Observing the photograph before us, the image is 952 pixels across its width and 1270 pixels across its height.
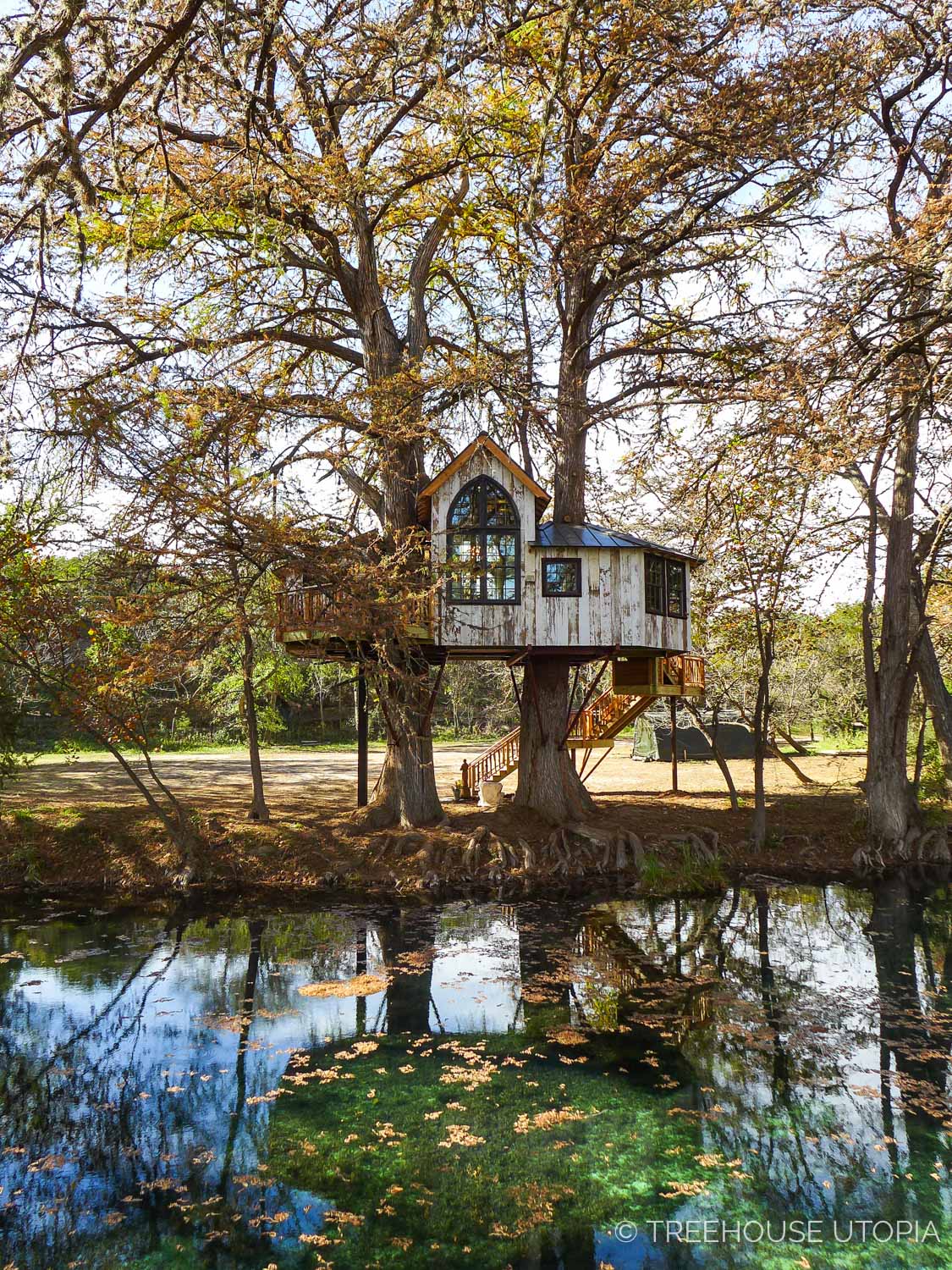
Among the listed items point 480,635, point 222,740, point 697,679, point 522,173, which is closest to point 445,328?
point 522,173

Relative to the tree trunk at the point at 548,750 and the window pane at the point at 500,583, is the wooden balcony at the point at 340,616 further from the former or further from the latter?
the tree trunk at the point at 548,750

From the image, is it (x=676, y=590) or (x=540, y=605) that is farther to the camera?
(x=676, y=590)

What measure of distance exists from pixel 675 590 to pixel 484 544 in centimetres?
415

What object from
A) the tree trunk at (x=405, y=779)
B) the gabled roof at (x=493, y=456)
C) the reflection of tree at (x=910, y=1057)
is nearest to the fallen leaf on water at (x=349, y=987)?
the reflection of tree at (x=910, y=1057)

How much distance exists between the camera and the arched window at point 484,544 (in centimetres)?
1562

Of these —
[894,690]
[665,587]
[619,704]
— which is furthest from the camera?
[619,704]

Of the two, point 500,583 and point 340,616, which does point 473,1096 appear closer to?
point 340,616

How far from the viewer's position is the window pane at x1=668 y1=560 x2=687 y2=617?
55.2 feet

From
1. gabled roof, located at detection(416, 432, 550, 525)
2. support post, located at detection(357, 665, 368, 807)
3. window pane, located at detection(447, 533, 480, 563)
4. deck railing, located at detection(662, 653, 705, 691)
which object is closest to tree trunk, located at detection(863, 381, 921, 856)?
deck railing, located at detection(662, 653, 705, 691)

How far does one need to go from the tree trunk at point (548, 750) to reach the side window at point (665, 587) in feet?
7.57

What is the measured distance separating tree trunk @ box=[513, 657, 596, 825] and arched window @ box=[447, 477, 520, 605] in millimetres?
2346

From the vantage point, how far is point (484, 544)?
15.7m

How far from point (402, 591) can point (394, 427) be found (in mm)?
3133

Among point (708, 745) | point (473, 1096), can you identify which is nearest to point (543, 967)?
point (473, 1096)
